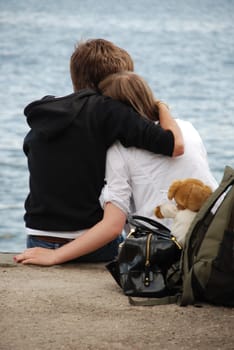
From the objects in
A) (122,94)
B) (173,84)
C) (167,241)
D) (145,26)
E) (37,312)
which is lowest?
(145,26)

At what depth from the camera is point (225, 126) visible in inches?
704

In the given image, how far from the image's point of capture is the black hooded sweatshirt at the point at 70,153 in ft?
14.1

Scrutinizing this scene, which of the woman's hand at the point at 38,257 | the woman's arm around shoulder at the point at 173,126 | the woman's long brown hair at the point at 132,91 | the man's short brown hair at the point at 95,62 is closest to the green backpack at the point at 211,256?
the woman's arm around shoulder at the point at 173,126

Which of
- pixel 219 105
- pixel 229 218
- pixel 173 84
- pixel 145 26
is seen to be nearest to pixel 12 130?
pixel 219 105

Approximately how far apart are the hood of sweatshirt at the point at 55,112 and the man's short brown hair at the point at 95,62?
0.48 ft

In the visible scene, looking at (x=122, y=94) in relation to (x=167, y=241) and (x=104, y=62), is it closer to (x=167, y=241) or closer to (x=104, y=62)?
(x=104, y=62)

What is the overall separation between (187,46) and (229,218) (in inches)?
1224

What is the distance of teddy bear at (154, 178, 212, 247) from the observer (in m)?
3.85

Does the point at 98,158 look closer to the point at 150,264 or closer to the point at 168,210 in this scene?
the point at 168,210

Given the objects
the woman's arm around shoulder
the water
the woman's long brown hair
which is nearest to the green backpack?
the woman's arm around shoulder

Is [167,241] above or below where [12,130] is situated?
above

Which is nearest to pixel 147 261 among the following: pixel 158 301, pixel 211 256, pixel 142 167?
pixel 158 301

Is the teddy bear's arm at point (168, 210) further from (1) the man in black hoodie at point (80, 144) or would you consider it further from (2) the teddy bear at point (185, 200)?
(1) the man in black hoodie at point (80, 144)

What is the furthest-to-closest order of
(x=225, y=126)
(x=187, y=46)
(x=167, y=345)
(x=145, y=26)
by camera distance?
1. (x=145, y=26)
2. (x=187, y=46)
3. (x=225, y=126)
4. (x=167, y=345)
